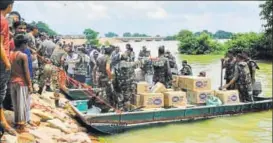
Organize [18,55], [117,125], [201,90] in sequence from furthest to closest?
1. [201,90]
2. [117,125]
3. [18,55]

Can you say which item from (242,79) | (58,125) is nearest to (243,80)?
(242,79)

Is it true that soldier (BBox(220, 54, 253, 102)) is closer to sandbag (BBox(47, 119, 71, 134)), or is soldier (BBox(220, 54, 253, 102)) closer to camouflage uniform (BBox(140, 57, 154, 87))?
camouflage uniform (BBox(140, 57, 154, 87))

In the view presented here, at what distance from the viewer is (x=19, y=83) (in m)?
6.80

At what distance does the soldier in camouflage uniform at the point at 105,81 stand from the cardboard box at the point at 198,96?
246 cm

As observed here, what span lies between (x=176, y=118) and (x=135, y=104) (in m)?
1.14

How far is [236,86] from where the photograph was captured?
12.8m

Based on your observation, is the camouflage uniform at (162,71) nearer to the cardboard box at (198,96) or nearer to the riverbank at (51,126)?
the cardboard box at (198,96)

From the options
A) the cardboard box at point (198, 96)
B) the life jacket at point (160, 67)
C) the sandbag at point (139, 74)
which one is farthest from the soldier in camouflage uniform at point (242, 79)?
the sandbag at point (139, 74)

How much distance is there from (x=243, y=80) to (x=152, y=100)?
3061 mm

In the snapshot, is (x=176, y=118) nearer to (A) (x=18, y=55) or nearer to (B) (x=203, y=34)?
(A) (x=18, y=55)

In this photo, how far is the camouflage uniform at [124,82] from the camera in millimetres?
10406

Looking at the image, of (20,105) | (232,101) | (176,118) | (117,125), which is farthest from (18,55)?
(232,101)

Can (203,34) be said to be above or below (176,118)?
above

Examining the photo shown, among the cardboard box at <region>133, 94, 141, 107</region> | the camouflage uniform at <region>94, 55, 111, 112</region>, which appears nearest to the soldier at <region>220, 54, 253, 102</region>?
the cardboard box at <region>133, 94, 141, 107</region>
